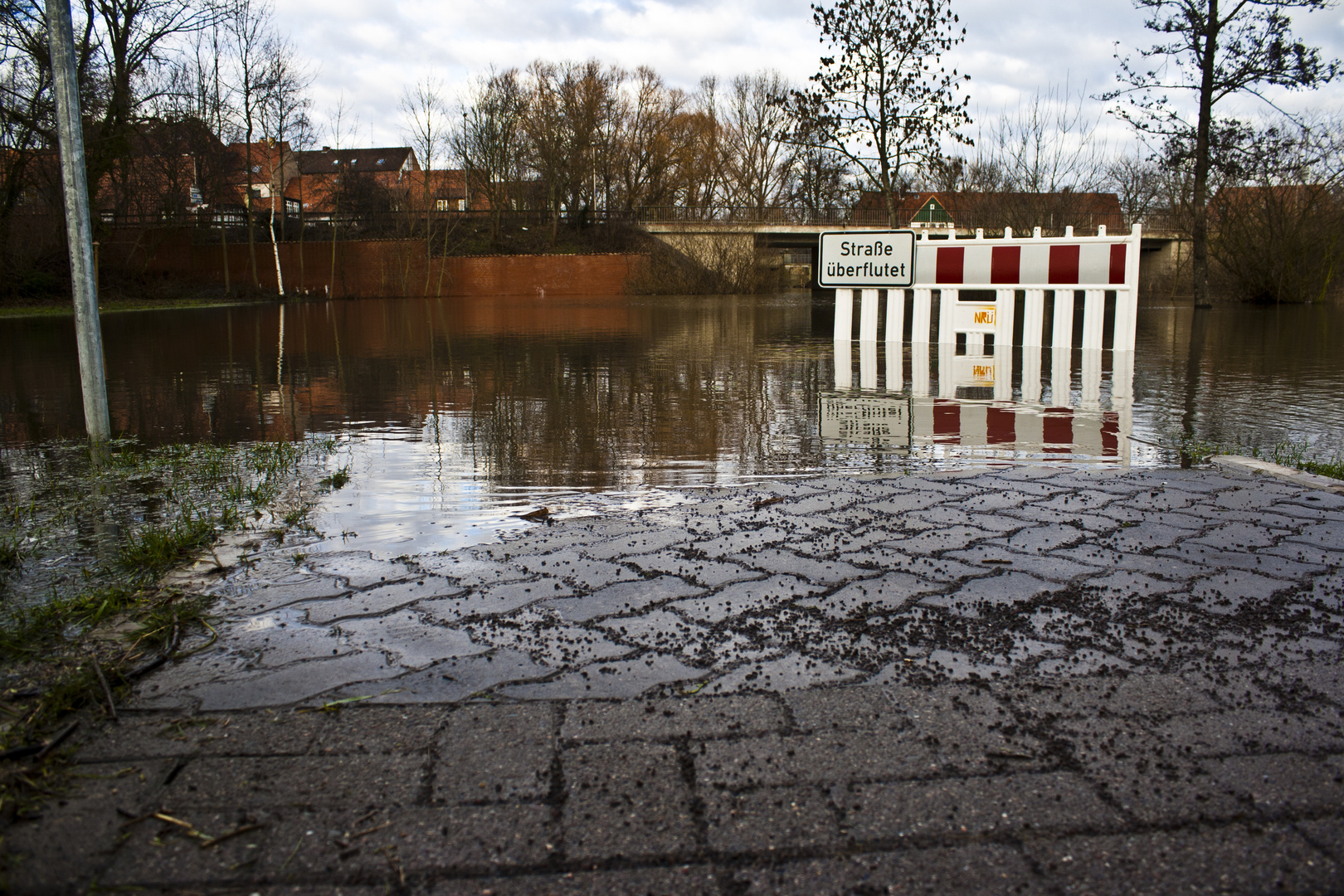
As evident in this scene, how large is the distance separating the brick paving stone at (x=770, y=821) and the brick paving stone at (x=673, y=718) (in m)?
0.27

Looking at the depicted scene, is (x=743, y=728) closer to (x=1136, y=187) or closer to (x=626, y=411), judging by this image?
(x=626, y=411)

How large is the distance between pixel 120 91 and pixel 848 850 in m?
34.7

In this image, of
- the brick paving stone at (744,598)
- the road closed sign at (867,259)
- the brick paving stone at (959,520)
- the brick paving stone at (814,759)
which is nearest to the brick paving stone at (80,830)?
the brick paving stone at (814,759)

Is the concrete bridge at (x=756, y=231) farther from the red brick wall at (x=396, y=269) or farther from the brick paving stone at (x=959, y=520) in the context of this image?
the brick paving stone at (x=959, y=520)

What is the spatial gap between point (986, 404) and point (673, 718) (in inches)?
236

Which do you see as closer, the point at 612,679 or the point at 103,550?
the point at 612,679

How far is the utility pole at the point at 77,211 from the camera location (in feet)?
17.2

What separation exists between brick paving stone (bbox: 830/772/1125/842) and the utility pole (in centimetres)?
529

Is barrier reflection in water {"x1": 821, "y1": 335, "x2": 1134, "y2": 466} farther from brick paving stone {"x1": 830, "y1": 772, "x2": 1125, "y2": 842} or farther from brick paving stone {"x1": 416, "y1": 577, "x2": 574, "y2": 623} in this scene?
brick paving stone {"x1": 830, "y1": 772, "x2": 1125, "y2": 842}

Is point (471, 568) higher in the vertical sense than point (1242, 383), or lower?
lower

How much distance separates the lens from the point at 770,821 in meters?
1.80

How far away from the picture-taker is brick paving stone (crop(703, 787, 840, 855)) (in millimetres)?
1734

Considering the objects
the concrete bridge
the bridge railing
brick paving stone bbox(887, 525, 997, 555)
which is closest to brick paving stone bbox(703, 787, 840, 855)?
brick paving stone bbox(887, 525, 997, 555)

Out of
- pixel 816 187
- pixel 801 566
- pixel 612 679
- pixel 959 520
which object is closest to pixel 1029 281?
pixel 959 520
